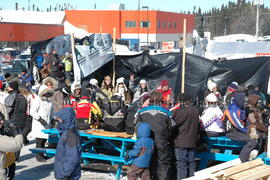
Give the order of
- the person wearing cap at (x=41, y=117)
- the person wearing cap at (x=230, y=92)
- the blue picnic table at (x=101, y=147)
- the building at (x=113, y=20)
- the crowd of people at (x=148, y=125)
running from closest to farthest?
1. the crowd of people at (x=148, y=125)
2. the blue picnic table at (x=101, y=147)
3. the person wearing cap at (x=41, y=117)
4. the person wearing cap at (x=230, y=92)
5. the building at (x=113, y=20)

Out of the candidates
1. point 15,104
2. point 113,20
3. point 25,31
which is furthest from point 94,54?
point 113,20

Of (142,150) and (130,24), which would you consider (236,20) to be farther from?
(142,150)

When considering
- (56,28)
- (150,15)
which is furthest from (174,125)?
(150,15)

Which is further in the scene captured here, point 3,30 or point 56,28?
point 56,28

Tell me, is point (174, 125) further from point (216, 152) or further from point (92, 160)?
point (92, 160)

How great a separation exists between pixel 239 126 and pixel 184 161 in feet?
3.69

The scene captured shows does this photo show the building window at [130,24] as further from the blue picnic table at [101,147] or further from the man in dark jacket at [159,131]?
the man in dark jacket at [159,131]

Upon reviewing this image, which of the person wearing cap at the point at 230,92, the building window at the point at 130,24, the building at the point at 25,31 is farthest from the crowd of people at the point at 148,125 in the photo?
the building window at the point at 130,24

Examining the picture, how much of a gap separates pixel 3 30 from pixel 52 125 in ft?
129

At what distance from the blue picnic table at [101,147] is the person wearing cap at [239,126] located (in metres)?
1.70

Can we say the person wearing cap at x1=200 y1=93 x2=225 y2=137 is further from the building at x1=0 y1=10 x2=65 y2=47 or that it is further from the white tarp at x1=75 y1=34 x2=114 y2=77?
the building at x1=0 y1=10 x2=65 y2=47

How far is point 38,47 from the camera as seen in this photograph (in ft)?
55.0

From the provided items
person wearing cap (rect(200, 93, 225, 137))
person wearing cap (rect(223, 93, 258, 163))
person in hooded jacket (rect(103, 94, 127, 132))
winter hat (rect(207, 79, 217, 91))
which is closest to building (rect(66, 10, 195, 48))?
winter hat (rect(207, 79, 217, 91))

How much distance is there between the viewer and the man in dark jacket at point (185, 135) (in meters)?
7.12
